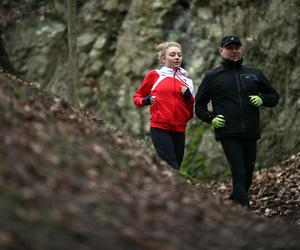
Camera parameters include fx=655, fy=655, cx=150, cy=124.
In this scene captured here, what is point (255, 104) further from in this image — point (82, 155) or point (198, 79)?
point (198, 79)

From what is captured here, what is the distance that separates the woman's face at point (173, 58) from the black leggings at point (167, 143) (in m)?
0.96

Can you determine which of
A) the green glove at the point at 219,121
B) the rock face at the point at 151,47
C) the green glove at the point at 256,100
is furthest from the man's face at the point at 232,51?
the rock face at the point at 151,47

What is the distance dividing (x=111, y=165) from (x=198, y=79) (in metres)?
8.97

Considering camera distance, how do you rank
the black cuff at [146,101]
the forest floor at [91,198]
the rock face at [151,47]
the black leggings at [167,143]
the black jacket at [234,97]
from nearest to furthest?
1. the forest floor at [91,198]
2. the black jacket at [234,97]
3. the black leggings at [167,143]
4. the black cuff at [146,101]
5. the rock face at [151,47]

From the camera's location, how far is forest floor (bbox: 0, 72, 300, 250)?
16.6 feet

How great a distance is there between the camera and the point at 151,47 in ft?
54.2

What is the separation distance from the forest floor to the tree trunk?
3944 millimetres

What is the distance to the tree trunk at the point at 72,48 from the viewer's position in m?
11.6

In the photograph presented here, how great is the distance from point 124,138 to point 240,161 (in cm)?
164

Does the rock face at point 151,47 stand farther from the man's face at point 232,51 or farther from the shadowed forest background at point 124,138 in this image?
the man's face at point 232,51

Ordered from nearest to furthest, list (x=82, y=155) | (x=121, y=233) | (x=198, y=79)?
(x=121, y=233) < (x=82, y=155) < (x=198, y=79)

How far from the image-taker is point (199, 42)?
15812 millimetres

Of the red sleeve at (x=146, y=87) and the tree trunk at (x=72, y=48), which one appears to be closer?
the red sleeve at (x=146, y=87)

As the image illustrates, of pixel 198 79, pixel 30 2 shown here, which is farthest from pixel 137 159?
pixel 30 2
